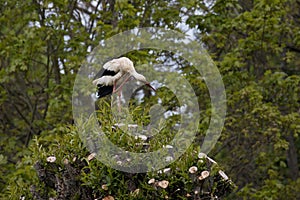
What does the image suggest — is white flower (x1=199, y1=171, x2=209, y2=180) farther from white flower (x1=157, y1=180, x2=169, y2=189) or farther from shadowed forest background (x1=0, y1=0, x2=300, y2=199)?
shadowed forest background (x1=0, y1=0, x2=300, y2=199)

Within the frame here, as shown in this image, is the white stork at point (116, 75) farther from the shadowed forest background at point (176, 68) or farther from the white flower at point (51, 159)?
the shadowed forest background at point (176, 68)

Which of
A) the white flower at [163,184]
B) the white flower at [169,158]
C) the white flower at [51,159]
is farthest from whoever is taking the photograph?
the white flower at [51,159]

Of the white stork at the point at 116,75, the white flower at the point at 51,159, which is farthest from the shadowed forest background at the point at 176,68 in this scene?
the white stork at the point at 116,75

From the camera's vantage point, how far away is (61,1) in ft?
24.0

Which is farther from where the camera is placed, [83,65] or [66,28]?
[66,28]

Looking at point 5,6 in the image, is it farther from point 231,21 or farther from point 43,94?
point 231,21

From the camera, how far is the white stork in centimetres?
401

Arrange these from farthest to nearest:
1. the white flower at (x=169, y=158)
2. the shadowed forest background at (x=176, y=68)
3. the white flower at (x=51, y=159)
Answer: the shadowed forest background at (x=176, y=68) → the white flower at (x=51, y=159) → the white flower at (x=169, y=158)

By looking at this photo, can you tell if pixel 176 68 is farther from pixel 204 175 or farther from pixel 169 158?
pixel 204 175

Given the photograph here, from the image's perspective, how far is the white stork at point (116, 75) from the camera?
13.1ft

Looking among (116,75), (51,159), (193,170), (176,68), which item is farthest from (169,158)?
(176,68)

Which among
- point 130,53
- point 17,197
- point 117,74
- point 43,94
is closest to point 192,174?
point 117,74

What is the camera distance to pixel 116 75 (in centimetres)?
406

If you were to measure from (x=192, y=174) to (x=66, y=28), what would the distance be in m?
4.44
